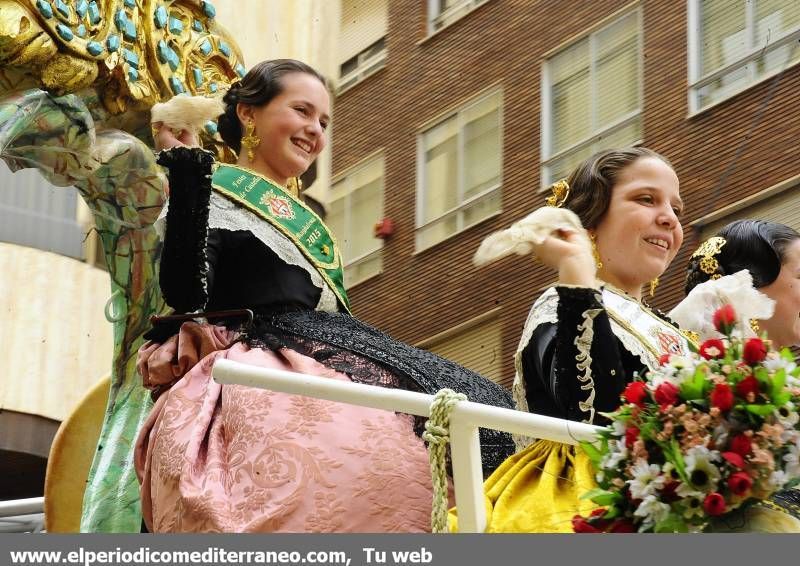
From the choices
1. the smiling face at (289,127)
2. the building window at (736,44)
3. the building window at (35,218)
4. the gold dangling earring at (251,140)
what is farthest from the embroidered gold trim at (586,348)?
the building window at (35,218)

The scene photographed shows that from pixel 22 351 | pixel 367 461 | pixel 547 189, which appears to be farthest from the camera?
pixel 547 189

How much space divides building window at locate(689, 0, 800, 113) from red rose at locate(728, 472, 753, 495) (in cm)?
948

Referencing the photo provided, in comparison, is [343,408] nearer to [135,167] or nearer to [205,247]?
[205,247]

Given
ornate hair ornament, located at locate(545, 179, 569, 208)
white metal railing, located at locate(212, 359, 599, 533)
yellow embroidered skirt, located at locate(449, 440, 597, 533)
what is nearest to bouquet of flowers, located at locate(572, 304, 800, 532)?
white metal railing, located at locate(212, 359, 599, 533)

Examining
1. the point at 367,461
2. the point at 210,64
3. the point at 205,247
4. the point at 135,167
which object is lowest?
the point at 367,461

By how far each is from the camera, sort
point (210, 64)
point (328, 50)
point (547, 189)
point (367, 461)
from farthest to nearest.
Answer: point (547, 189)
point (328, 50)
point (210, 64)
point (367, 461)

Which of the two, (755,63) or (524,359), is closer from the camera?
(524,359)

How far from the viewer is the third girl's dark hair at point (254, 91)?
6.24 metres

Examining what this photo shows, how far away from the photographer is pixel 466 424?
4449 millimetres

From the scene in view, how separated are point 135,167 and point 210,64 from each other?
67 cm

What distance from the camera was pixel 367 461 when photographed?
5258 mm

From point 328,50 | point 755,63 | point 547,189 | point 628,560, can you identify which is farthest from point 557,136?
point 628,560

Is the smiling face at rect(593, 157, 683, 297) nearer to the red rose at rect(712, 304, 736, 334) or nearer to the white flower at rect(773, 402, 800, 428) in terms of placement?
the red rose at rect(712, 304, 736, 334)

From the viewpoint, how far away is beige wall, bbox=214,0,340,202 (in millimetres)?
9125
